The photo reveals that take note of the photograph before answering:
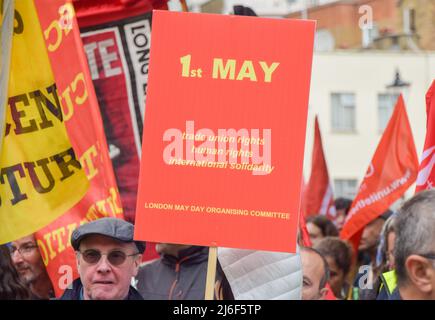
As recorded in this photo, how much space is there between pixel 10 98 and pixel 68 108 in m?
0.54

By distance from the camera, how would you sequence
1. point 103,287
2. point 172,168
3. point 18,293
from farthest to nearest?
point 18,293
point 103,287
point 172,168

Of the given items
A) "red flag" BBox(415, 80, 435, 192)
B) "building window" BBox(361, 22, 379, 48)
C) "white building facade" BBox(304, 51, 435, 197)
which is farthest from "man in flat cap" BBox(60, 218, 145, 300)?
"building window" BBox(361, 22, 379, 48)

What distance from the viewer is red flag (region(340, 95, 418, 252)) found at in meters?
10.4

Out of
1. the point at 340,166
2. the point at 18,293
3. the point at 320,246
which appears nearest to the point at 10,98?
the point at 18,293

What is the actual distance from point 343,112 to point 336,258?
31.1m

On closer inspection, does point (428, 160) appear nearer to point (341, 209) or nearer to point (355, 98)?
point (341, 209)

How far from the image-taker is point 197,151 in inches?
198

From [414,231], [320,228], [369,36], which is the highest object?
[414,231]

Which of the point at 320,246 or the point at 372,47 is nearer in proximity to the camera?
the point at 320,246

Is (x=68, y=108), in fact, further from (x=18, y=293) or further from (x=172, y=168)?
(x=172, y=168)

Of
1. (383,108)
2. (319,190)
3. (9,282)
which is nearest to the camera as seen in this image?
(9,282)

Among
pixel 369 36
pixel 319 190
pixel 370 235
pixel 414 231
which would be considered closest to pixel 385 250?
pixel 370 235

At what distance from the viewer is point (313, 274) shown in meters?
6.42
